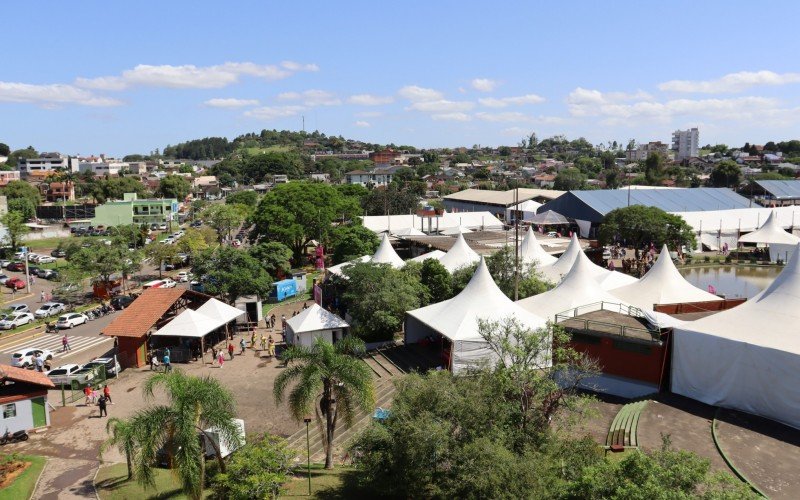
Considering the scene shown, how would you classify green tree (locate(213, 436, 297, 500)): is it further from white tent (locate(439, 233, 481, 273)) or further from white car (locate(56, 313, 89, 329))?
white car (locate(56, 313, 89, 329))

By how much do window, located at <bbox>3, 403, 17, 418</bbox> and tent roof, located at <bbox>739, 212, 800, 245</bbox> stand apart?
5031 cm

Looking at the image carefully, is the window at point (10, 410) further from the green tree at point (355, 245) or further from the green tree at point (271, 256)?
the green tree at point (355, 245)

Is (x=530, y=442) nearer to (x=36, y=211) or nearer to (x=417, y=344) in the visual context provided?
(x=417, y=344)

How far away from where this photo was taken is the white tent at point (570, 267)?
29484 millimetres

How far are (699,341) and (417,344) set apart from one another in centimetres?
Result: 1157

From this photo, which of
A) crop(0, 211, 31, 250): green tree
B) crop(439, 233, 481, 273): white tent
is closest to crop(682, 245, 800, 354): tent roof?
crop(439, 233, 481, 273): white tent

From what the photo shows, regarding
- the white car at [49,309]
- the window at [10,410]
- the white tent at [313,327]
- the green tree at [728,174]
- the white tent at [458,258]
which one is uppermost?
the green tree at [728,174]

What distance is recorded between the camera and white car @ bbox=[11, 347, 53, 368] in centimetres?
2530

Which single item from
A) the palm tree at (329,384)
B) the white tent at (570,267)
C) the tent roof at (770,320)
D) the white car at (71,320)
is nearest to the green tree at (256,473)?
the palm tree at (329,384)

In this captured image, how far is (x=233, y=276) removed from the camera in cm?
3108

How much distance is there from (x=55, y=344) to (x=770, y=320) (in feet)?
103

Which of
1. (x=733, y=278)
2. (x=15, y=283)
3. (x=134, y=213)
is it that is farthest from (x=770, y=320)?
(x=134, y=213)

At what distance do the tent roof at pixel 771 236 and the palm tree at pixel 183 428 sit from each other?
153ft

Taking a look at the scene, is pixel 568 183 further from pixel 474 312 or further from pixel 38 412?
pixel 38 412
